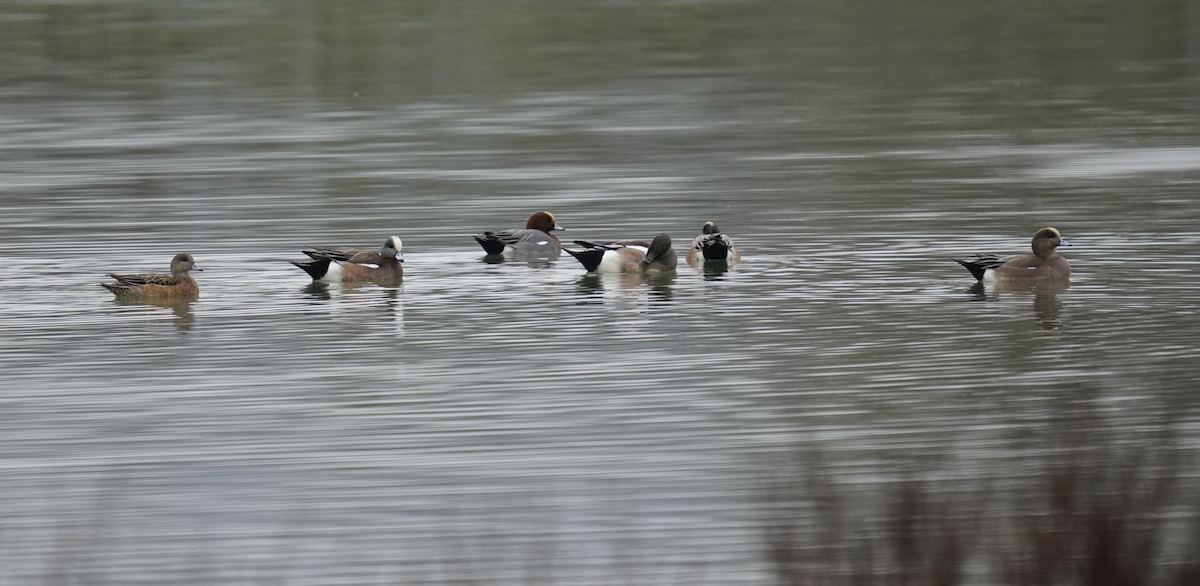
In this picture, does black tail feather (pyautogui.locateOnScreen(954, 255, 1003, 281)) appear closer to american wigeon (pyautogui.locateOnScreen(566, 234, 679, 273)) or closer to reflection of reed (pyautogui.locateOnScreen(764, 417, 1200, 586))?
american wigeon (pyautogui.locateOnScreen(566, 234, 679, 273))

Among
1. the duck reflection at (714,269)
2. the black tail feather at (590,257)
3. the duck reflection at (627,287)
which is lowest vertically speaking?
the duck reflection at (627,287)

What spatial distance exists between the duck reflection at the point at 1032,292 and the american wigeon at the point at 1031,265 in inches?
2.6

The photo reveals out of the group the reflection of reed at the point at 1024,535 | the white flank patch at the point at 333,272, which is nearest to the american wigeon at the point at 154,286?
the white flank patch at the point at 333,272

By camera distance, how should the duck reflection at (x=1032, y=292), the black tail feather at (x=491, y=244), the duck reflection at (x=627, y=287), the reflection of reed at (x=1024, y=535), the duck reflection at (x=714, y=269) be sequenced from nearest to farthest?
the reflection of reed at (x=1024, y=535) → the duck reflection at (x=1032, y=292) → the duck reflection at (x=627, y=287) → the duck reflection at (x=714, y=269) → the black tail feather at (x=491, y=244)

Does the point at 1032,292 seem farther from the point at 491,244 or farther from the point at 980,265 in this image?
the point at 491,244

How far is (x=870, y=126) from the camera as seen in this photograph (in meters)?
31.1

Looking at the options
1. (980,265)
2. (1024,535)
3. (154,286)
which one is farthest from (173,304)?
(1024,535)

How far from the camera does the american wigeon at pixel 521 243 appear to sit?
19250 millimetres

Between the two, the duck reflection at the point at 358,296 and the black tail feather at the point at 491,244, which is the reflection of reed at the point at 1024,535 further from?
the black tail feather at the point at 491,244

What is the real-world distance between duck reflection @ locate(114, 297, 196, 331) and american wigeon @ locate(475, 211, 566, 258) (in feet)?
12.2

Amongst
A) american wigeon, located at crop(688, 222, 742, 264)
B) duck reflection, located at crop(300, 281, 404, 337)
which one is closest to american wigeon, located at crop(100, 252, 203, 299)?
duck reflection, located at crop(300, 281, 404, 337)

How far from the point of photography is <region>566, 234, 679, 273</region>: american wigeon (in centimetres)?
1827

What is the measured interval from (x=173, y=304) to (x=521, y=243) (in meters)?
4.28

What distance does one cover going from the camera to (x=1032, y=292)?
16219mm
